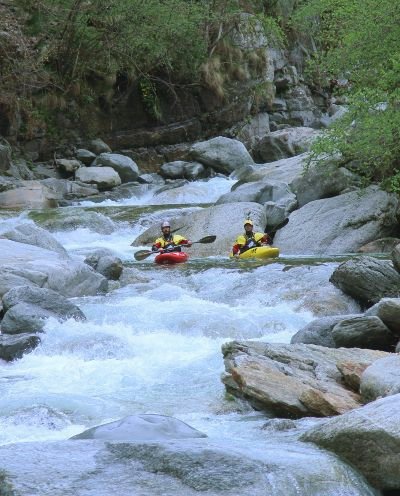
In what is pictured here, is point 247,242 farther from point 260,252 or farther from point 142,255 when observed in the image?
point 142,255

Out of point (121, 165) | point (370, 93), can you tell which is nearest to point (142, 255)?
point (370, 93)

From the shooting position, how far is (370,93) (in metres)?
11.5

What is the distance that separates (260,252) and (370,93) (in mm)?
2792

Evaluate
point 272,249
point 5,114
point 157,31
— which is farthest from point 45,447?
point 157,31

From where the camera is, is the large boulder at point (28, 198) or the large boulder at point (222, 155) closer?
the large boulder at point (28, 198)

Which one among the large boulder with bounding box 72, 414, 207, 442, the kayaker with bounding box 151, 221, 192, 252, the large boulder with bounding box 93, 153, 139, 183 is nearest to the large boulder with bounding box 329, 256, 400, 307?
the kayaker with bounding box 151, 221, 192, 252

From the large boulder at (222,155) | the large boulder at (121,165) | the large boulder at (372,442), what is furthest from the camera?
the large boulder at (222,155)

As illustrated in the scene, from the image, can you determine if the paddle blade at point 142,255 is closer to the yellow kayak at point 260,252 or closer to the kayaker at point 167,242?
the kayaker at point 167,242

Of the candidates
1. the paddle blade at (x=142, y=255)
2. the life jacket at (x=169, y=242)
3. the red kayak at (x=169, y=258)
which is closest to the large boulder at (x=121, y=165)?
the paddle blade at (x=142, y=255)

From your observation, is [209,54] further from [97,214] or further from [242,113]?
[97,214]

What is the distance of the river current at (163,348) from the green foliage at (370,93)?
6.52ft

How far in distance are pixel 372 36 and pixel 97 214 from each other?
553cm

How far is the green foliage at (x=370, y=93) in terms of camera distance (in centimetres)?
1139

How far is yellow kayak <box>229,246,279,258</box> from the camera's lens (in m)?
11.1
